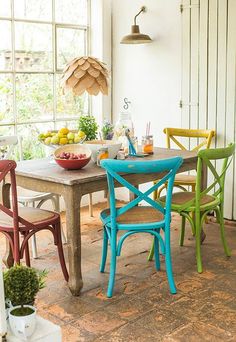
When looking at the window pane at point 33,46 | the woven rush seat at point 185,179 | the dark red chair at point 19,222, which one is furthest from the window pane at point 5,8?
the woven rush seat at point 185,179

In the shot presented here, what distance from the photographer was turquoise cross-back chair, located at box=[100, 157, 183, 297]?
308 cm

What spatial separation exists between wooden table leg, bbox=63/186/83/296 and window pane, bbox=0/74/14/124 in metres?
1.99

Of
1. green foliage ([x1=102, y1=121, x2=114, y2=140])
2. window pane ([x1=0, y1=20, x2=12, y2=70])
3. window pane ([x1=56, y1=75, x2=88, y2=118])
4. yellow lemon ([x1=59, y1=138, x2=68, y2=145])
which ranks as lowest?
yellow lemon ([x1=59, y1=138, x2=68, y2=145])

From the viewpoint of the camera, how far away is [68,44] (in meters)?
5.39

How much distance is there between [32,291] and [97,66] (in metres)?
2.35

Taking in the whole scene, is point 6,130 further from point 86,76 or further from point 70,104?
point 86,76

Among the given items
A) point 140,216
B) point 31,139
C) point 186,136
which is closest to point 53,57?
point 31,139

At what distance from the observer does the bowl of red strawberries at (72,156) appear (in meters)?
3.35

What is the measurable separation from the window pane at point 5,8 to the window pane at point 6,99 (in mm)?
546

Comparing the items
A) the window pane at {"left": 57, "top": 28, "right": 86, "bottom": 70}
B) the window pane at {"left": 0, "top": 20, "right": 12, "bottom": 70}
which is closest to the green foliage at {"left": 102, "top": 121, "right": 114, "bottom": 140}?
the window pane at {"left": 0, "top": 20, "right": 12, "bottom": 70}

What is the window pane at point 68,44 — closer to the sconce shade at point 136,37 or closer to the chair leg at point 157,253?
the sconce shade at point 136,37

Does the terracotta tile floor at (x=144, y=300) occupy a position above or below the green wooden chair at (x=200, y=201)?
below

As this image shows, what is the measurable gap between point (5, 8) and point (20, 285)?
3486 mm

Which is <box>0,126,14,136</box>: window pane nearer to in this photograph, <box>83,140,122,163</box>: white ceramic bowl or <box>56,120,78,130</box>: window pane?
<box>56,120,78,130</box>: window pane
